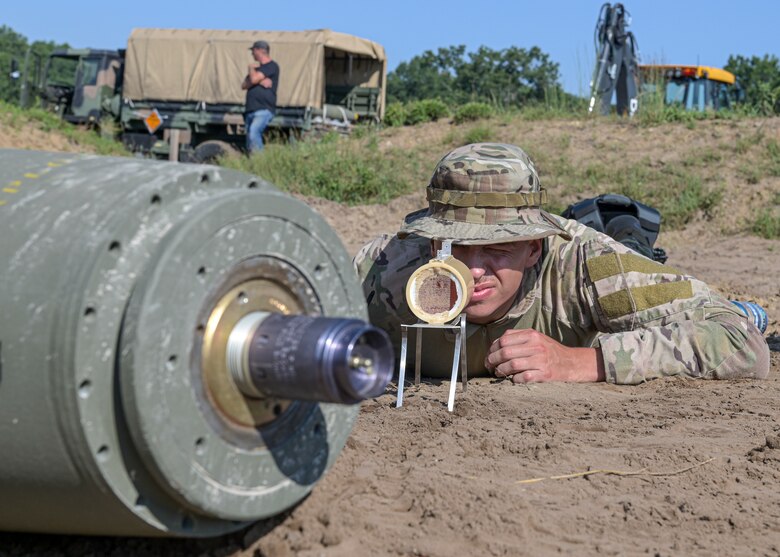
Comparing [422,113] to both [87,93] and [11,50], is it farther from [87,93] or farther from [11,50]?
[11,50]

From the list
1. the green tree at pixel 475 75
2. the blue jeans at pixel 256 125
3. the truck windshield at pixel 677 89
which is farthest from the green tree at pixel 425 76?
the blue jeans at pixel 256 125

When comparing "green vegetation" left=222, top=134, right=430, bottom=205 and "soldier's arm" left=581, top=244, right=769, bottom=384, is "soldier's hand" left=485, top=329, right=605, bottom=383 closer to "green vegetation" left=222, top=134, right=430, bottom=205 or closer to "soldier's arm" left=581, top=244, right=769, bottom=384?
"soldier's arm" left=581, top=244, right=769, bottom=384

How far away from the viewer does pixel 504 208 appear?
3.54 meters

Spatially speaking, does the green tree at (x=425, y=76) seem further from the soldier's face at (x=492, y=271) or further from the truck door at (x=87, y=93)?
the soldier's face at (x=492, y=271)

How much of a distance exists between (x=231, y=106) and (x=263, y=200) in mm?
16319

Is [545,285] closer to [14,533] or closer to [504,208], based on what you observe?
[504,208]

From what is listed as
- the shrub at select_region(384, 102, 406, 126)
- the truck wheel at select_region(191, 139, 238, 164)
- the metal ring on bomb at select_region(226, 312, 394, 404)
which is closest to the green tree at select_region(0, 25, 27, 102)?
the truck wheel at select_region(191, 139, 238, 164)

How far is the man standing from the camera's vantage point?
12828mm

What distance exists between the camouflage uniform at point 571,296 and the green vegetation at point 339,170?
7.47 metres

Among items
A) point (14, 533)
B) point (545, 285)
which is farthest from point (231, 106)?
point (14, 533)

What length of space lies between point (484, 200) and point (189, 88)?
15.3 m

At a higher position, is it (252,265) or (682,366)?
(252,265)

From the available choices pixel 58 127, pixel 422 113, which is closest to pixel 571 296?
pixel 422 113

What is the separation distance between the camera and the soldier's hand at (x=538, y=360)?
3688mm
